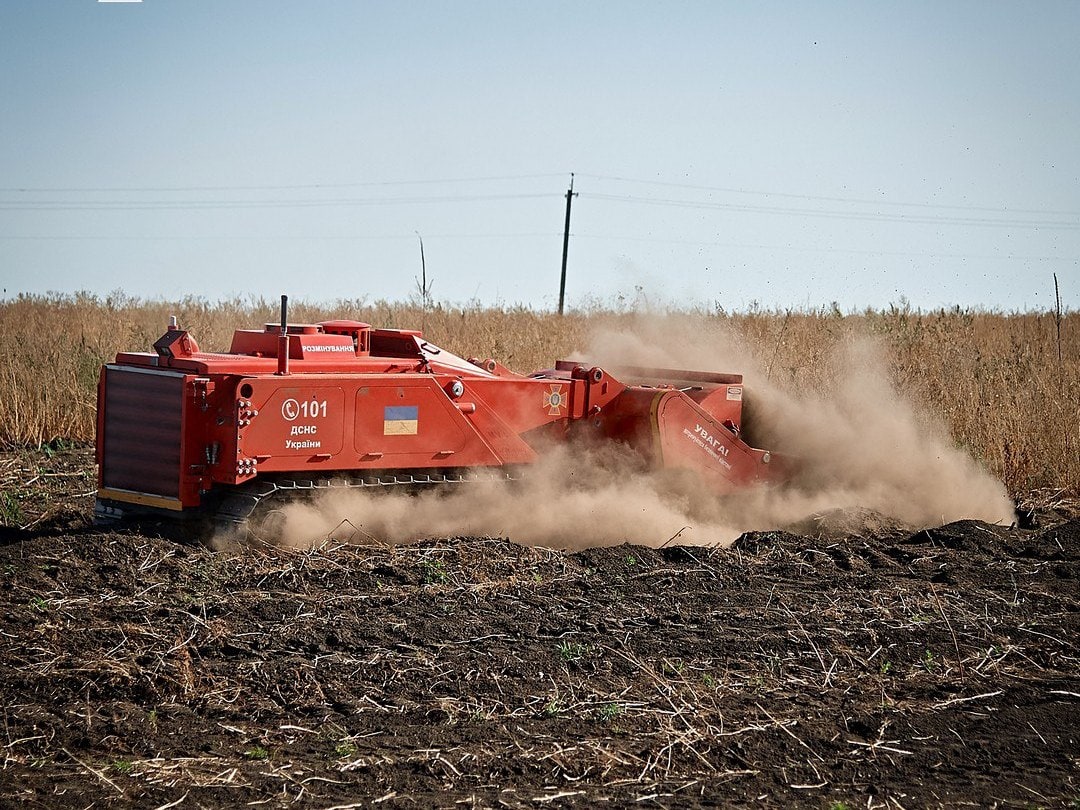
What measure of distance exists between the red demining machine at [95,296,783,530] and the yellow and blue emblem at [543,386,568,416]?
0.01 m

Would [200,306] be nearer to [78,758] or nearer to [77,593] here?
[77,593]

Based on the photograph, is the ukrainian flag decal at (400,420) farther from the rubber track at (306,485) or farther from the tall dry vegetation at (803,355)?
the tall dry vegetation at (803,355)

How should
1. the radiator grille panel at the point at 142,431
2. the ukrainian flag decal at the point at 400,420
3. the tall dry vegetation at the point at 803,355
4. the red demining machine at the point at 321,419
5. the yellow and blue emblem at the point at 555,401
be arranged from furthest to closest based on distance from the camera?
1. the tall dry vegetation at the point at 803,355
2. the yellow and blue emblem at the point at 555,401
3. the ukrainian flag decal at the point at 400,420
4. the radiator grille panel at the point at 142,431
5. the red demining machine at the point at 321,419

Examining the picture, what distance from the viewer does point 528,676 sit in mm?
6090

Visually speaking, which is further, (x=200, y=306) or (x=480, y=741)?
(x=200, y=306)

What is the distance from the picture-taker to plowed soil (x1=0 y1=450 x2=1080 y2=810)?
4836mm

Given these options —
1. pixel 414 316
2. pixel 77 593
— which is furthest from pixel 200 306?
pixel 77 593

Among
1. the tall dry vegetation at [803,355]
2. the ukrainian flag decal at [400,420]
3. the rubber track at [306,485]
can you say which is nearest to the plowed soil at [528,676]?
the rubber track at [306,485]

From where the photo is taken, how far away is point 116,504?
365 inches

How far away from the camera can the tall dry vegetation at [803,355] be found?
43.0 ft

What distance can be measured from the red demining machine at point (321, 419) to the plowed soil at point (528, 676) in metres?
0.51

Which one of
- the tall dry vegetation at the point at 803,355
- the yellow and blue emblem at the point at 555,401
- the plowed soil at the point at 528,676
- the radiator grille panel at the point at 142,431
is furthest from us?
the tall dry vegetation at the point at 803,355

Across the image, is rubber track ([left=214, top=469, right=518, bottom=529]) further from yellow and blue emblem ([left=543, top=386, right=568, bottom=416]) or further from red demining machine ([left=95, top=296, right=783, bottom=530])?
yellow and blue emblem ([left=543, top=386, right=568, bottom=416])

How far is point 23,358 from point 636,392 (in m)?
8.23
